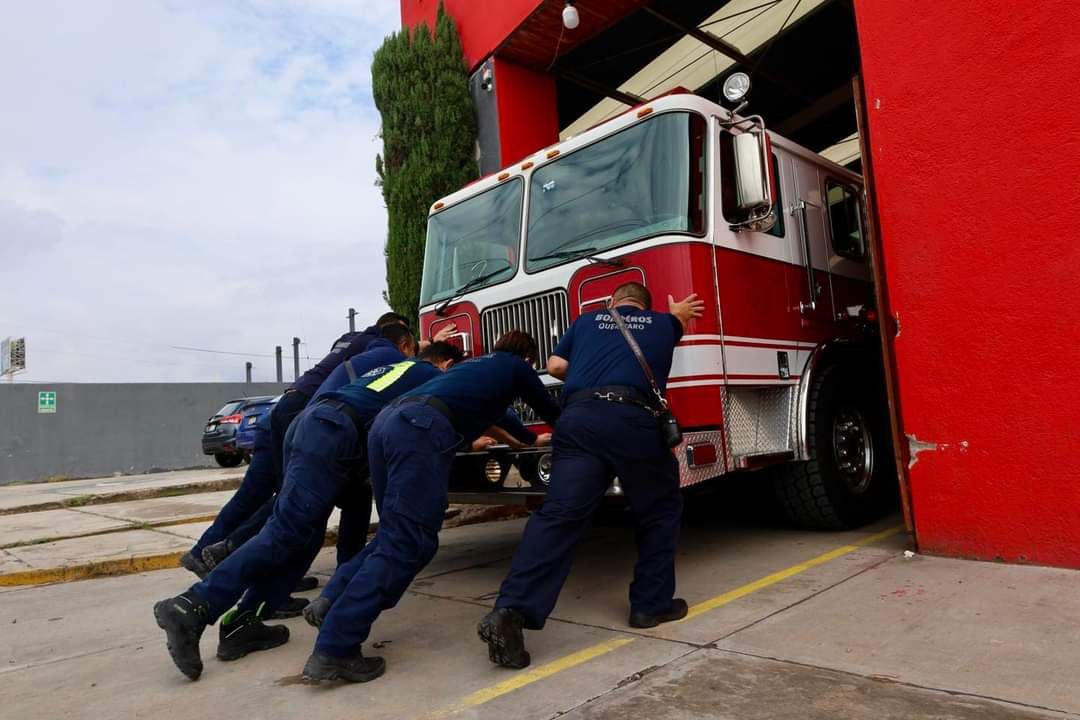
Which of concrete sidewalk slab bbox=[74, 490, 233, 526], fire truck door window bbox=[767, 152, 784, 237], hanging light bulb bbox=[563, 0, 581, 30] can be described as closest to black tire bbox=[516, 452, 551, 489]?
fire truck door window bbox=[767, 152, 784, 237]

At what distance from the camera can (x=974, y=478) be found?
A: 4.31 m

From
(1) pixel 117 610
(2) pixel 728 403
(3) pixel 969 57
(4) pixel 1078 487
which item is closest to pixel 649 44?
(3) pixel 969 57

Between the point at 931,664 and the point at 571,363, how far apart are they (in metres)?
1.95

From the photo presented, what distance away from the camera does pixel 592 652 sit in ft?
11.1

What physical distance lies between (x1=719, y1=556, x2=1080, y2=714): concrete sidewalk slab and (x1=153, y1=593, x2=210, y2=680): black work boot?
219 cm

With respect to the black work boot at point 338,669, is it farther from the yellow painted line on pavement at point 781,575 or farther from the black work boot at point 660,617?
the yellow painted line on pavement at point 781,575

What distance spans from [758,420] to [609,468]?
5.21 ft

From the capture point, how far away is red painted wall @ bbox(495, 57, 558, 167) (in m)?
9.33

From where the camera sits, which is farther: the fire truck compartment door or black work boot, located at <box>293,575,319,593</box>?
the fire truck compartment door

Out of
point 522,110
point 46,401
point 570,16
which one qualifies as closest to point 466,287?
point 570,16

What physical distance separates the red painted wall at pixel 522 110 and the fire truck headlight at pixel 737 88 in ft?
15.1

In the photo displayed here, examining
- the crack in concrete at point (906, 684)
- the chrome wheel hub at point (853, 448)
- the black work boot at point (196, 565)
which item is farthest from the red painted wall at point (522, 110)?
the crack in concrete at point (906, 684)

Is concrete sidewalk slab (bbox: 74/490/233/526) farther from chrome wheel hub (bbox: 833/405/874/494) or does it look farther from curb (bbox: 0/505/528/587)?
chrome wheel hub (bbox: 833/405/874/494)

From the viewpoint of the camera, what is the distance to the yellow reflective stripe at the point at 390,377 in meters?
3.93
